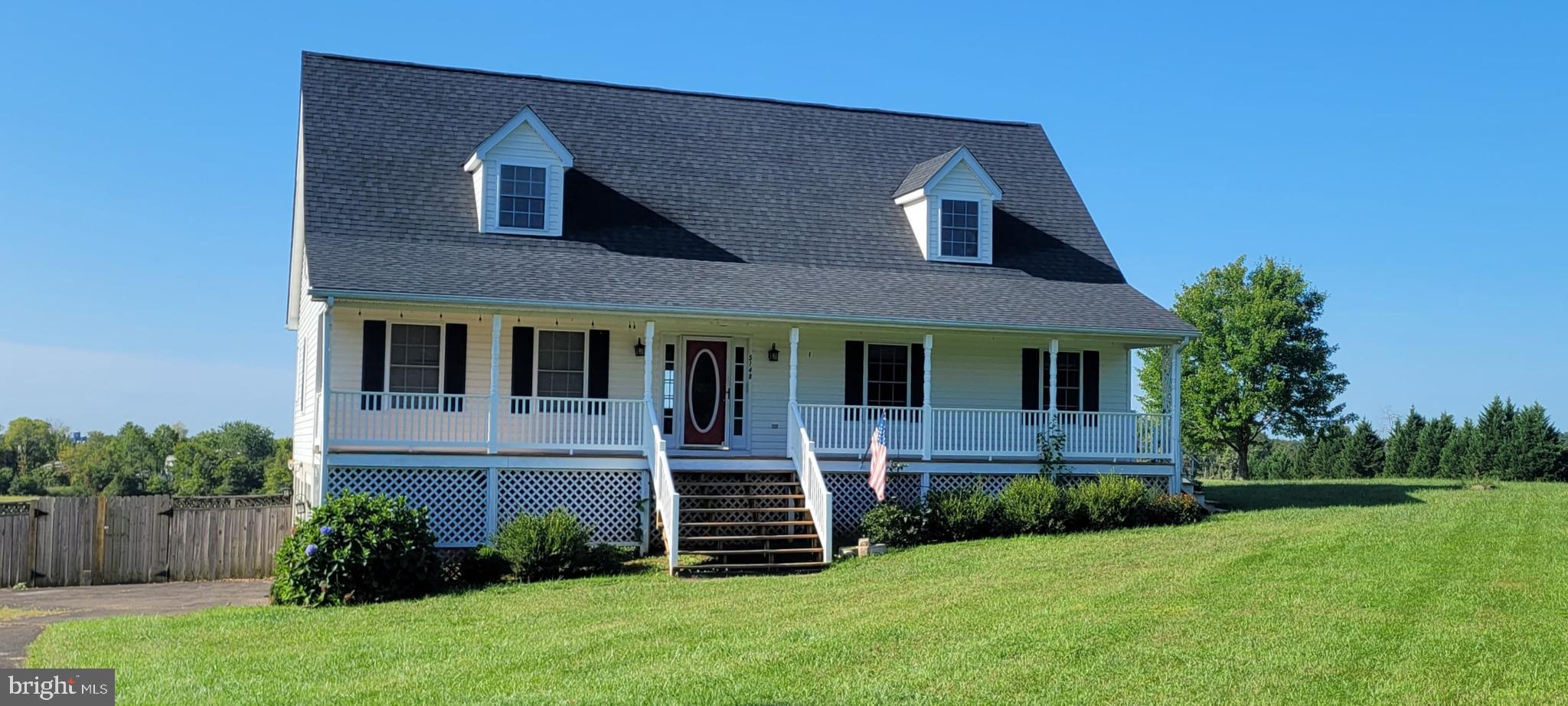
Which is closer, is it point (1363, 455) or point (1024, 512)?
point (1024, 512)

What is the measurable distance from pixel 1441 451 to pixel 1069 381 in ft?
65.4

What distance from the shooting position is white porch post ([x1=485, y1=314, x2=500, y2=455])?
18188mm

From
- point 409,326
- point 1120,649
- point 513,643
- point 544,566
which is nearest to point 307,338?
point 409,326

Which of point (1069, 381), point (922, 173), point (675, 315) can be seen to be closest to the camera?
point (675, 315)

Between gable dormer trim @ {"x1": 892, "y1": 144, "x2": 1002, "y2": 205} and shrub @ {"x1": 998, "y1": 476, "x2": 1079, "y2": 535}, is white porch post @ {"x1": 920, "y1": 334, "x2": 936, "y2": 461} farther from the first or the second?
gable dormer trim @ {"x1": 892, "y1": 144, "x2": 1002, "y2": 205}

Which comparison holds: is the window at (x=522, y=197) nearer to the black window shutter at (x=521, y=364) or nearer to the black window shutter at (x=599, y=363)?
the black window shutter at (x=521, y=364)

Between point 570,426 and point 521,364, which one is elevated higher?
point 521,364

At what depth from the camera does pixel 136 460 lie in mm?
69562

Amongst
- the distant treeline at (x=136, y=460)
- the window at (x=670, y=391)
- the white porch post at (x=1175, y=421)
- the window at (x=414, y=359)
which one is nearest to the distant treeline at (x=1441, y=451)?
the white porch post at (x=1175, y=421)

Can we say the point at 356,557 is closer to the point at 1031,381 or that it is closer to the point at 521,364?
the point at 521,364

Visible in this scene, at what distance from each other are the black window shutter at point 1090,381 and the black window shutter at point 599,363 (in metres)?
8.19

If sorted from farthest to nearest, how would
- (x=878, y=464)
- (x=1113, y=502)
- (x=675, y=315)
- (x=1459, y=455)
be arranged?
(x=1459, y=455) → (x=1113, y=502) → (x=675, y=315) → (x=878, y=464)

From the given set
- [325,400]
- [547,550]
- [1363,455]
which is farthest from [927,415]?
[1363,455]

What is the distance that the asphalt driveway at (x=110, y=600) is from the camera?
1411cm
